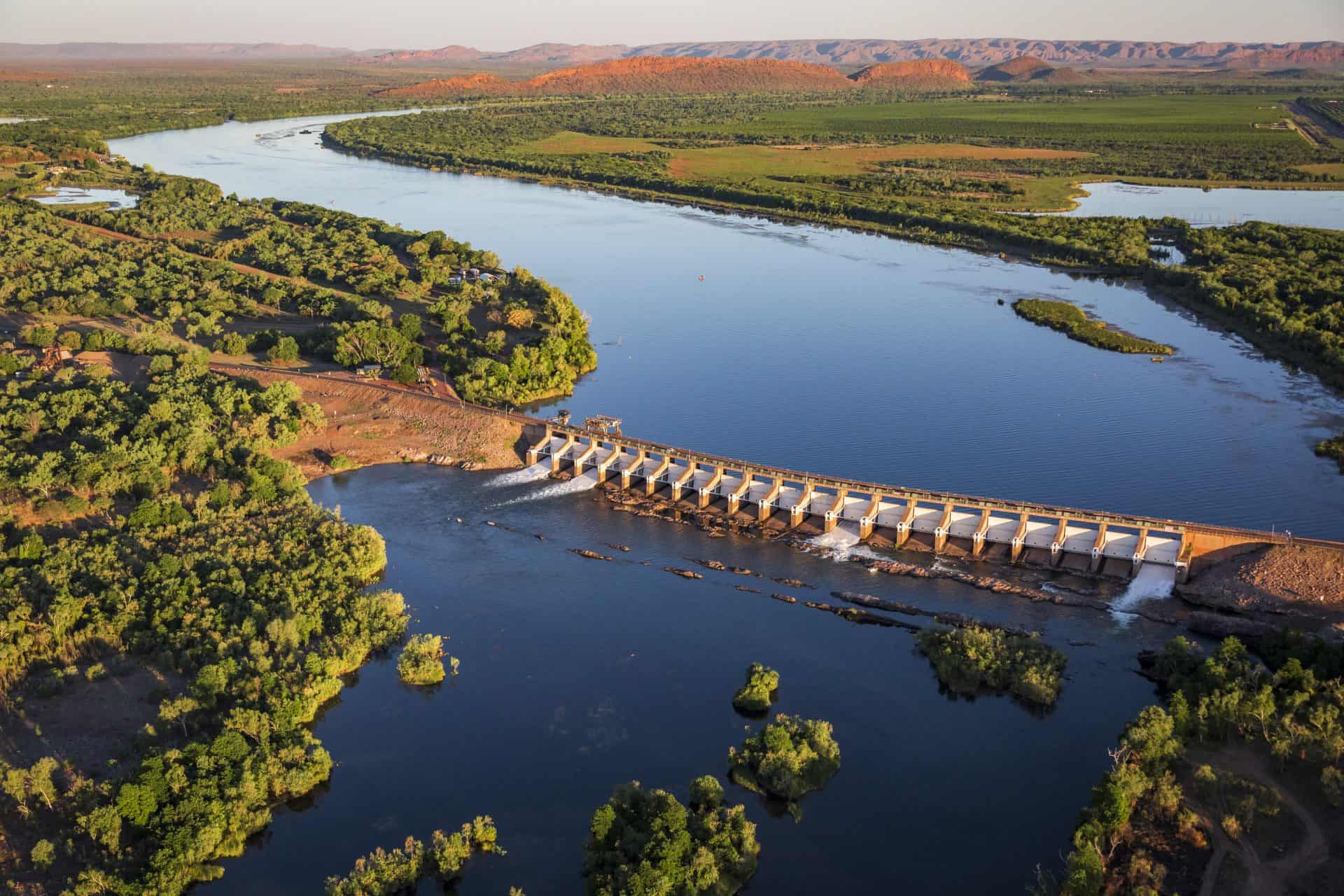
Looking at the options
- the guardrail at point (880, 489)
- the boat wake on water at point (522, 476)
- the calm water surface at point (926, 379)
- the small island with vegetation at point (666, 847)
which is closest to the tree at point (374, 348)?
the guardrail at point (880, 489)

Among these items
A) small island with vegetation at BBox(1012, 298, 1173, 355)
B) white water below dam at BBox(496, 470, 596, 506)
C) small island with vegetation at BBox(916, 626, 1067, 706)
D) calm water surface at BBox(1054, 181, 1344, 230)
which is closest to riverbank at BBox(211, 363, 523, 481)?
white water below dam at BBox(496, 470, 596, 506)

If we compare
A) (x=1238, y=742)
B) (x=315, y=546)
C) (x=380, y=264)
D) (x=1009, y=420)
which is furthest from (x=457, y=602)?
(x=380, y=264)

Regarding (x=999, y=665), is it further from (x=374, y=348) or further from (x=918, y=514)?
(x=374, y=348)

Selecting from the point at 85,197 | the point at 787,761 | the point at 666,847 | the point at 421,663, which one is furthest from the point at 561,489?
the point at 85,197

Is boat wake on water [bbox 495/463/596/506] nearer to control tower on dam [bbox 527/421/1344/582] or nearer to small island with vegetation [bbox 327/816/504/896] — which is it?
control tower on dam [bbox 527/421/1344/582]

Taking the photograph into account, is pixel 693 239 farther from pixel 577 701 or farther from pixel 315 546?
pixel 577 701
